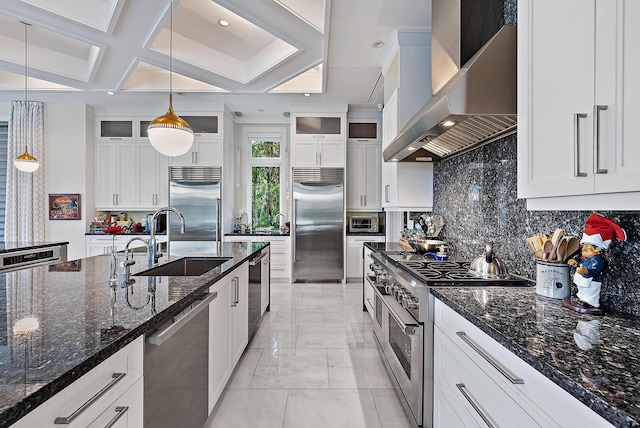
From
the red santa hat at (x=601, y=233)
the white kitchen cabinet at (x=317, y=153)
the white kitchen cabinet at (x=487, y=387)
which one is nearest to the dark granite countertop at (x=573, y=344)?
the white kitchen cabinet at (x=487, y=387)

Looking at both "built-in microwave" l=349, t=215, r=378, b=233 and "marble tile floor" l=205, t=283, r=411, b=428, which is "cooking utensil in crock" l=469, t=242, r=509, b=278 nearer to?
"marble tile floor" l=205, t=283, r=411, b=428

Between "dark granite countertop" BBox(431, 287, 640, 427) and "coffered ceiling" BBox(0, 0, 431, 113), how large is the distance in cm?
248

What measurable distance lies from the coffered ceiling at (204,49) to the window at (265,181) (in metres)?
0.78

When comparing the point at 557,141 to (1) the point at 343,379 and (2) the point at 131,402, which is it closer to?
(2) the point at 131,402

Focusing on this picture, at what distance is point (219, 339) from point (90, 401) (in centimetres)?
116

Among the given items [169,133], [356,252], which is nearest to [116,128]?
[169,133]

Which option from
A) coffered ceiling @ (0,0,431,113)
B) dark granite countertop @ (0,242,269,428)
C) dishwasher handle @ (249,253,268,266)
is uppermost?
coffered ceiling @ (0,0,431,113)

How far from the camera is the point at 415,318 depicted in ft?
5.78

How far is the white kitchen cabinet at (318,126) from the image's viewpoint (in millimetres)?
5457

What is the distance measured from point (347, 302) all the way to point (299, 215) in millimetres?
1687

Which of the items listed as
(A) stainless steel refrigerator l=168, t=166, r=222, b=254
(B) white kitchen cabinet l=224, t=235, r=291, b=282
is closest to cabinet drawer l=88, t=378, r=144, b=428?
(A) stainless steel refrigerator l=168, t=166, r=222, b=254

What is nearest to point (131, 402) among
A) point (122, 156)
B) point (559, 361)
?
point (559, 361)

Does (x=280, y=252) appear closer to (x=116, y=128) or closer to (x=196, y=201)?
(x=196, y=201)

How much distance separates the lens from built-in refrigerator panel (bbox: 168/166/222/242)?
17.4 feet
